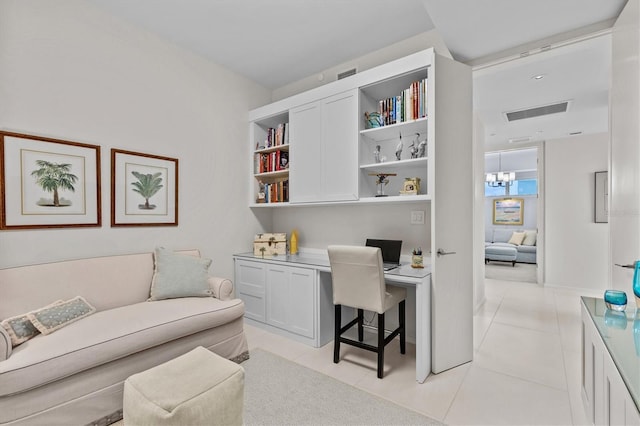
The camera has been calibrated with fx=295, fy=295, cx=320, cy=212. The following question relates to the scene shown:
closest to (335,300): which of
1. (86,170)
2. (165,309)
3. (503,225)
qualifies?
(165,309)

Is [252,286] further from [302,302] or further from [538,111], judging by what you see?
[538,111]

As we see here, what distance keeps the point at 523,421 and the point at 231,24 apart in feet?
12.0

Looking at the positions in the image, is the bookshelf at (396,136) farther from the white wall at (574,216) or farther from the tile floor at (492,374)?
the white wall at (574,216)

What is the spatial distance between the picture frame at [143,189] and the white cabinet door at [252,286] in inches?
35.3

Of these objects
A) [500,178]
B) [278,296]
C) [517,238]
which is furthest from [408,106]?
[517,238]

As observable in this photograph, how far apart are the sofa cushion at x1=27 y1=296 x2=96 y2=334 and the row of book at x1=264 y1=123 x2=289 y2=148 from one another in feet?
7.66

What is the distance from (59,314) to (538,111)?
5.31m

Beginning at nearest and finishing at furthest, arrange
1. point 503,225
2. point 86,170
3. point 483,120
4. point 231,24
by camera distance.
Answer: point 86,170, point 231,24, point 483,120, point 503,225

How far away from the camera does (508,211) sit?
28.7 feet

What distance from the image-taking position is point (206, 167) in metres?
3.23

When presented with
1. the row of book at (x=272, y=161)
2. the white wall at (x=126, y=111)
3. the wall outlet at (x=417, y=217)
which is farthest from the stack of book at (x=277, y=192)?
the wall outlet at (x=417, y=217)

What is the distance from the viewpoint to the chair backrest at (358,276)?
86.2 inches

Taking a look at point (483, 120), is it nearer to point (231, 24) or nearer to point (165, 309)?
point (231, 24)

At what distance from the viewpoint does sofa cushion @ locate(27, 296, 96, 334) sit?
1810mm
